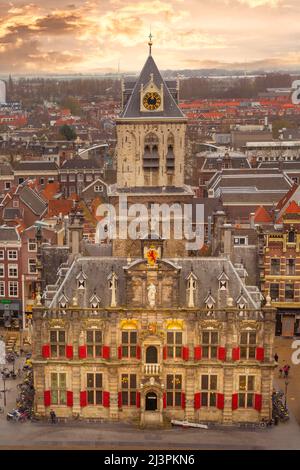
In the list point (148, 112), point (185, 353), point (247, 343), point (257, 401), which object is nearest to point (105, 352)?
point (185, 353)

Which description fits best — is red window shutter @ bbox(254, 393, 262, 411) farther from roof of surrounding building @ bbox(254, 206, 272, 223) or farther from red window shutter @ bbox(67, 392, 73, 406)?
roof of surrounding building @ bbox(254, 206, 272, 223)

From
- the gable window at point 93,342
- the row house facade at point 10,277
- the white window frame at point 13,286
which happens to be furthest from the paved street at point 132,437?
the white window frame at point 13,286

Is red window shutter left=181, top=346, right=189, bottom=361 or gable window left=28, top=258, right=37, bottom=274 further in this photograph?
gable window left=28, top=258, right=37, bottom=274

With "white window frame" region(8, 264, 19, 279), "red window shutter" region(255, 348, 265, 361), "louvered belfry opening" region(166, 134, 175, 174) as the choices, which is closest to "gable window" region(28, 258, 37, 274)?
"white window frame" region(8, 264, 19, 279)

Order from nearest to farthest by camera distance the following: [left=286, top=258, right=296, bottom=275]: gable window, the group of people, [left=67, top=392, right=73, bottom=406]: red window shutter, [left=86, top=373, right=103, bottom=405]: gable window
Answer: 1. [left=86, top=373, right=103, bottom=405]: gable window
2. [left=67, top=392, right=73, bottom=406]: red window shutter
3. the group of people
4. [left=286, top=258, right=296, bottom=275]: gable window

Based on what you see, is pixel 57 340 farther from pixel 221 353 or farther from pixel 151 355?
pixel 221 353
